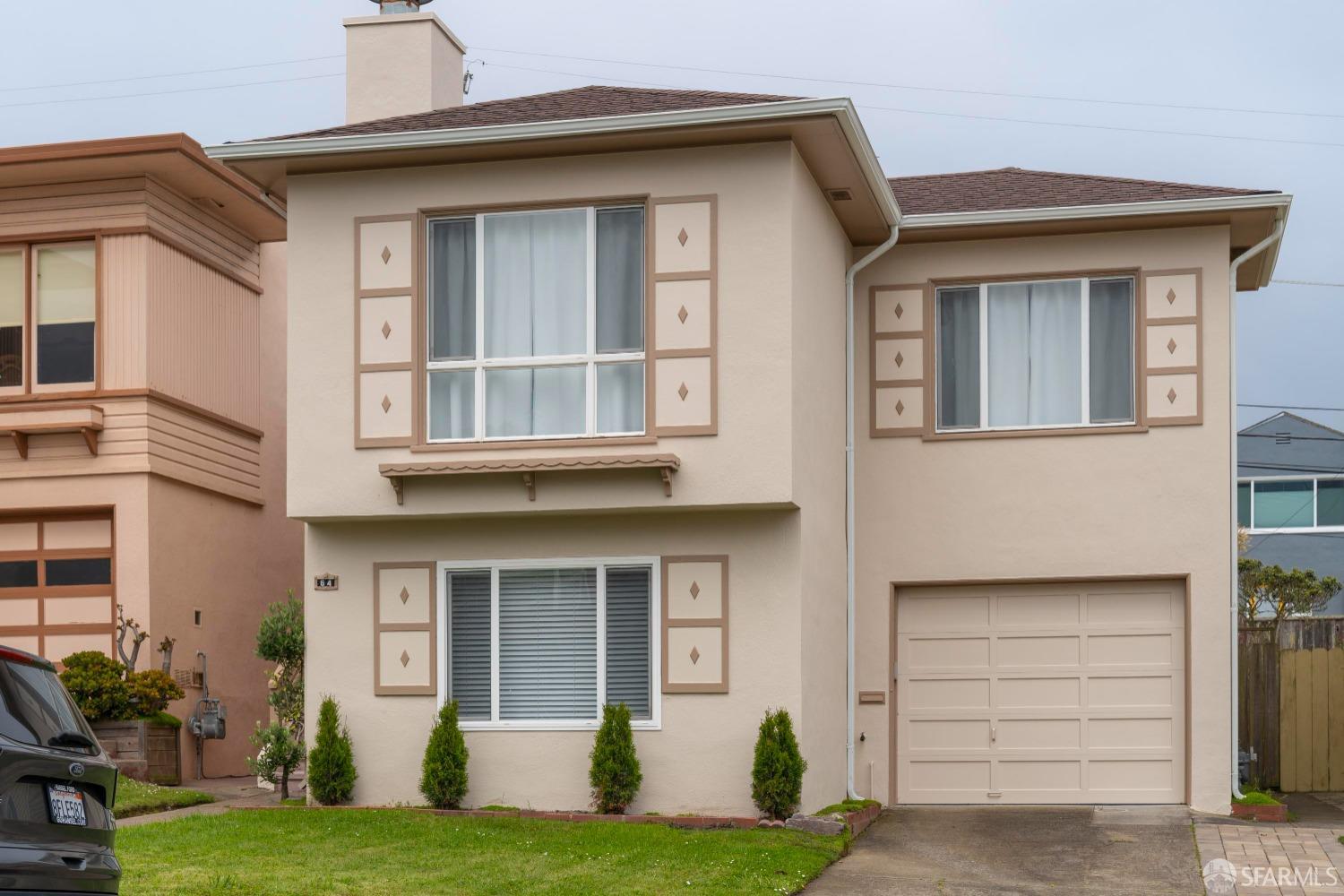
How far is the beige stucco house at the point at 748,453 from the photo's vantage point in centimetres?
1397

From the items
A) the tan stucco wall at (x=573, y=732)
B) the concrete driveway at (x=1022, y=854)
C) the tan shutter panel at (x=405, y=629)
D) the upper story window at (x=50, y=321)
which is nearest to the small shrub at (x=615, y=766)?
the tan stucco wall at (x=573, y=732)

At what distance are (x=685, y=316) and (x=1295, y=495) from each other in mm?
28866

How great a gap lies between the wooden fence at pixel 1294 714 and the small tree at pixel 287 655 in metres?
9.62

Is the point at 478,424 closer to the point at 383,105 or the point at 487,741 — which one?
the point at 487,741

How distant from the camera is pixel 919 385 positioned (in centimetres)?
1645

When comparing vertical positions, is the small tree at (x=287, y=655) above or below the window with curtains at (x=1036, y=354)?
below

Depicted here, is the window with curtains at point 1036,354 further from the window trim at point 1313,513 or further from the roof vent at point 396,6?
the window trim at point 1313,513

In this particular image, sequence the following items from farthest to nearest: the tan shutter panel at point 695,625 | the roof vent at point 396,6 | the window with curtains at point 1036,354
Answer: the roof vent at point 396,6 < the window with curtains at point 1036,354 < the tan shutter panel at point 695,625

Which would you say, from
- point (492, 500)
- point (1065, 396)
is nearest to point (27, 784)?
point (492, 500)

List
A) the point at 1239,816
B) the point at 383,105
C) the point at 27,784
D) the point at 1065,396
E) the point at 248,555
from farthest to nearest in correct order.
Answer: the point at 248,555 < the point at 383,105 < the point at 1065,396 < the point at 1239,816 < the point at 27,784

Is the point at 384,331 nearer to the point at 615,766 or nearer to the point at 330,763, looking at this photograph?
the point at 330,763

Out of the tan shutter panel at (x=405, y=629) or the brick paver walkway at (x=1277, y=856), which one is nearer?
the brick paver walkway at (x=1277, y=856)

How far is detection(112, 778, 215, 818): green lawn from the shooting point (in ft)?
47.6

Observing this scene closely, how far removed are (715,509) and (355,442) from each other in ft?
10.1
